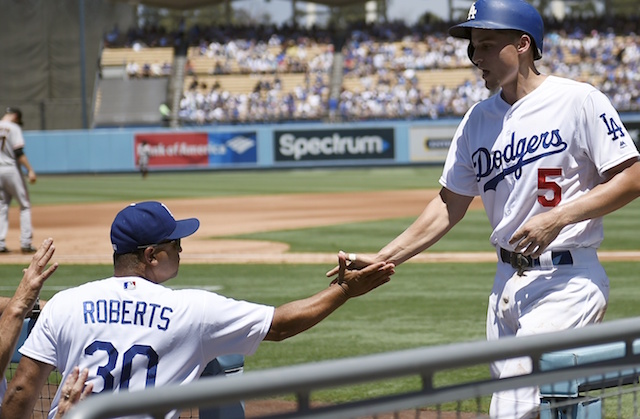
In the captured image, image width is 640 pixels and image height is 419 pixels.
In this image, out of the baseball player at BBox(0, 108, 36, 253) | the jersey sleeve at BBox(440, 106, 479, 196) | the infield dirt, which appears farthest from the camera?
the baseball player at BBox(0, 108, 36, 253)

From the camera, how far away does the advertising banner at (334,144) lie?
121 feet

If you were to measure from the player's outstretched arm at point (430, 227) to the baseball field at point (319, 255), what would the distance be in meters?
0.80

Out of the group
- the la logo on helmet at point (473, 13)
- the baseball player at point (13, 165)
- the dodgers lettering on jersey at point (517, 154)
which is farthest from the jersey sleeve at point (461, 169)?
the baseball player at point (13, 165)

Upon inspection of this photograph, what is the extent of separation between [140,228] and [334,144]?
1332 inches

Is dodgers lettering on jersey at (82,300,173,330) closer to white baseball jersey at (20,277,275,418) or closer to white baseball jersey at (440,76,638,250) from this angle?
white baseball jersey at (20,277,275,418)

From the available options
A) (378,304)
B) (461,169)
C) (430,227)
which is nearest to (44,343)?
(430,227)

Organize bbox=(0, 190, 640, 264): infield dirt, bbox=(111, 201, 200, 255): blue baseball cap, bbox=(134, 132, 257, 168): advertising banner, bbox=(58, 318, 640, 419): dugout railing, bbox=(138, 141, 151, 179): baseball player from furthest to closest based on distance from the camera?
bbox=(134, 132, 257, 168): advertising banner, bbox=(138, 141, 151, 179): baseball player, bbox=(0, 190, 640, 264): infield dirt, bbox=(111, 201, 200, 255): blue baseball cap, bbox=(58, 318, 640, 419): dugout railing

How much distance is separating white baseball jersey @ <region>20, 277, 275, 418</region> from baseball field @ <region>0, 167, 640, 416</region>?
1.56 metres

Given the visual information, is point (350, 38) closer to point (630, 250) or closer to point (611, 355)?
point (630, 250)

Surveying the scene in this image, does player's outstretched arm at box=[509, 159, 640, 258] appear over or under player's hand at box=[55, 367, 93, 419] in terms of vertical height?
over

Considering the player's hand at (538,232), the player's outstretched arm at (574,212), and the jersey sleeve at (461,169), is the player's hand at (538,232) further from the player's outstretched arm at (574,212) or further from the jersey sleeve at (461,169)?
the jersey sleeve at (461,169)

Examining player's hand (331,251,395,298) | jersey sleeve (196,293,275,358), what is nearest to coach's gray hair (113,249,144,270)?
jersey sleeve (196,293,275,358)

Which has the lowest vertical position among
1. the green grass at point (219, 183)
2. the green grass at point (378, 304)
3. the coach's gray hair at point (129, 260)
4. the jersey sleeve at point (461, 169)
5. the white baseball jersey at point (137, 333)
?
the green grass at point (219, 183)

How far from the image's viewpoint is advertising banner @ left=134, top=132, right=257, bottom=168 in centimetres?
3725
